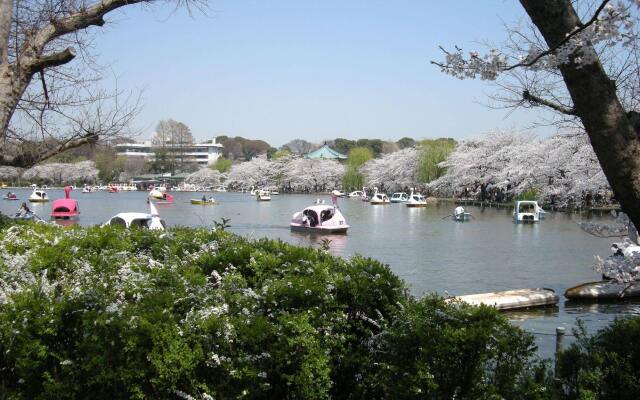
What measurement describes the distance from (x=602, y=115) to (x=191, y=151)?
136626mm

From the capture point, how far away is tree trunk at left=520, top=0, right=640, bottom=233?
2.96 meters

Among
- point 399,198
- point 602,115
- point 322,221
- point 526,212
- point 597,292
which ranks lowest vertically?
point 597,292

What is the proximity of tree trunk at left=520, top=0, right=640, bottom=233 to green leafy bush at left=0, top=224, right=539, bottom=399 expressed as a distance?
1.01m

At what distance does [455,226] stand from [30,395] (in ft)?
115

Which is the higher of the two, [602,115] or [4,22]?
[4,22]

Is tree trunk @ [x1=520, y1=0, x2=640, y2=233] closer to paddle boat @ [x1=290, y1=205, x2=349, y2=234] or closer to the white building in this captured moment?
paddle boat @ [x1=290, y1=205, x2=349, y2=234]

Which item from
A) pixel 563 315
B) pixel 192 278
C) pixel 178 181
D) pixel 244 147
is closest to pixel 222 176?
pixel 178 181

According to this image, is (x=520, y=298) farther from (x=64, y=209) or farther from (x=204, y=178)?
(x=204, y=178)

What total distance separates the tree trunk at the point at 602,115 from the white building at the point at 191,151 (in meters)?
119

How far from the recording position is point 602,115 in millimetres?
2965

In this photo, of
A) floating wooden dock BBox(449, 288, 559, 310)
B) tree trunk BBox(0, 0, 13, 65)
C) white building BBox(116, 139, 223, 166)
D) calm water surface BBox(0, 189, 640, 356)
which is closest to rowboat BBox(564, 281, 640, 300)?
calm water surface BBox(0, 189, 640, 356)

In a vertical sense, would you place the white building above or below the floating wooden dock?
above

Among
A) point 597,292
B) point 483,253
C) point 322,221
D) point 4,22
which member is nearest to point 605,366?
point 4,22

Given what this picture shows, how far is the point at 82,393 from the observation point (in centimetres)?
349
